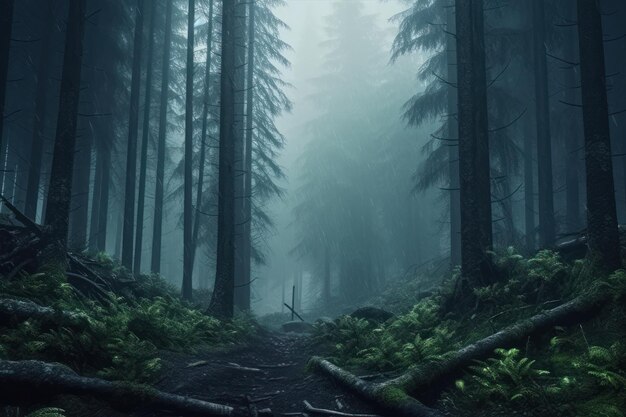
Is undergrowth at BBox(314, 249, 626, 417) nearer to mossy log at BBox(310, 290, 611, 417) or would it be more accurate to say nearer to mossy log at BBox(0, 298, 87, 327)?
mossy log at BBox(310, 290, 611, 417)

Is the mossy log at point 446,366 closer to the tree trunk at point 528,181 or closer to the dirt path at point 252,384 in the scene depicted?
the dirt path at point 252,384

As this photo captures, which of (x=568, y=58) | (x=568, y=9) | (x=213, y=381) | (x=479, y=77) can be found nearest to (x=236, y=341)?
(x=213, y=381)

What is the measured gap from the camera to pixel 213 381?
6.38 meters

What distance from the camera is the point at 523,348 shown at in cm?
609

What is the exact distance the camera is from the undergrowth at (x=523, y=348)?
4.48 metres

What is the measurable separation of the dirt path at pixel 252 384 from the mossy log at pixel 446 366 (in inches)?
8.8

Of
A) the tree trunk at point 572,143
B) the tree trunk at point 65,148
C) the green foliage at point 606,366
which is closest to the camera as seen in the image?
the green foliage at point 606,366

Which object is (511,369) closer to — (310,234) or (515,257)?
(515,257)

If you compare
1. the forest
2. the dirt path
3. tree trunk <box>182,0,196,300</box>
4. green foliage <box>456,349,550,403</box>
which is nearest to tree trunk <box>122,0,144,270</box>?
the forest

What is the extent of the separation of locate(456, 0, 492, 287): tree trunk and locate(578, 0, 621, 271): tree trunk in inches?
88.4

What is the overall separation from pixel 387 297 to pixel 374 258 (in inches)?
401

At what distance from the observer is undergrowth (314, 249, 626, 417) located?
4484mm

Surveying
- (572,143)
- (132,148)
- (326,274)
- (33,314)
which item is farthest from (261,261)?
(33,314)

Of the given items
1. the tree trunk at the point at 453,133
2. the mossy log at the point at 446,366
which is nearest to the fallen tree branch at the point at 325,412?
the mossy log at the point at 446,366
